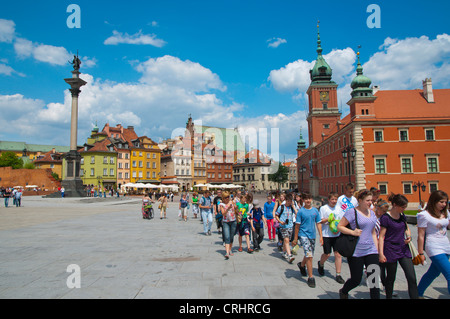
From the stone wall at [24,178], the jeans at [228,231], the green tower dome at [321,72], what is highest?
the green tower dome at [321,72]

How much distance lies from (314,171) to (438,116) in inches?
1184

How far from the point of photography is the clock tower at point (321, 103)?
68750 mm

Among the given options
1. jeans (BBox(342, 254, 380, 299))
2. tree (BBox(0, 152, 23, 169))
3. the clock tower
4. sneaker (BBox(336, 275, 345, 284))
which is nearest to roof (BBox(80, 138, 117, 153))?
tree (BBox(0, 152, 23, 169))

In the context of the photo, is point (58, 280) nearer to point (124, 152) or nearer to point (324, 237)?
point (324, 237)

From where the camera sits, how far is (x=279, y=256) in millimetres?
8508

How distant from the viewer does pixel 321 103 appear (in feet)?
232

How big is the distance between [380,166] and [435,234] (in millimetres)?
36400

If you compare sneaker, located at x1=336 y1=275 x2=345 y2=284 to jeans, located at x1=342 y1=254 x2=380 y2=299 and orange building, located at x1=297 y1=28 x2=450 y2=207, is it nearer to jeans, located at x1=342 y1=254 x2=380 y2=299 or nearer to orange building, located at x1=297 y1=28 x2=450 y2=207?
jeans, located at x1=342 y1=254 x2=380 y2=299

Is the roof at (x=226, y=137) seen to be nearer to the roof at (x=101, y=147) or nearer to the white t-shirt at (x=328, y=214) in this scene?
the roof at (x=101, y=147)

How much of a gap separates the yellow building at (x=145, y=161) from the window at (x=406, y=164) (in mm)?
54090

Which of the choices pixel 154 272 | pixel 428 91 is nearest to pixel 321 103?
pixel 428 91

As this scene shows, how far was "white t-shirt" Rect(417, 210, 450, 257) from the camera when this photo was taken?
4.70 m

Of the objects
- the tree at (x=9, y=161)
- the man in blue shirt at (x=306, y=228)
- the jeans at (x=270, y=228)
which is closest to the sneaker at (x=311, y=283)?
the man in blue shirt at (x=306, y=228)

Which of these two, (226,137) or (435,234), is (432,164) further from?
(226,137)
